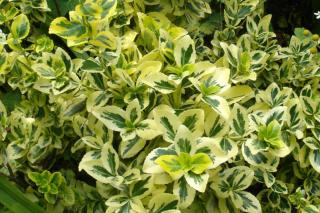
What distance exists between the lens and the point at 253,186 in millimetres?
1454

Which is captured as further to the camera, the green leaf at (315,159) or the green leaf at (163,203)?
the green leaf at (315,159)

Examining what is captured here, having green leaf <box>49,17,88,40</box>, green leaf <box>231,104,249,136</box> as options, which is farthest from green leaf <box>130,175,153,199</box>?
green leaf <box>49,17,88,40</box>

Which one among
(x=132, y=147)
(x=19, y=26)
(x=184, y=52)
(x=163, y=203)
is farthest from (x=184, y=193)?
(x=19, y=26)

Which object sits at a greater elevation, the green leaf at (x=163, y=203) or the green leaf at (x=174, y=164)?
the green leaf at (x=174, y=164)

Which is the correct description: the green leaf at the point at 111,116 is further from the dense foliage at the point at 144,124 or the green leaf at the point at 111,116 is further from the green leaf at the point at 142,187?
the green leaf at the point at 142,187

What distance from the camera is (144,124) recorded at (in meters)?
1.09

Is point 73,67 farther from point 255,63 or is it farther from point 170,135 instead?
point 255,63

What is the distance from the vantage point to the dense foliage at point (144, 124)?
3.53 ft

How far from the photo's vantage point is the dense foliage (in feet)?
3.53

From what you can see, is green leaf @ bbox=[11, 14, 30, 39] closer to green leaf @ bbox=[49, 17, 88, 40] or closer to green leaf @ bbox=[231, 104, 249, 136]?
green leaf @ bbox=[49, 17, 88, 40]

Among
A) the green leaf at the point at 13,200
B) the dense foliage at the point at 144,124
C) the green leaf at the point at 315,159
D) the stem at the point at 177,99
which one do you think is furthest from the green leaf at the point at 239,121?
the green leaf at the point at 13,200

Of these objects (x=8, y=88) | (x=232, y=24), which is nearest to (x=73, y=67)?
(x=8, y=88)

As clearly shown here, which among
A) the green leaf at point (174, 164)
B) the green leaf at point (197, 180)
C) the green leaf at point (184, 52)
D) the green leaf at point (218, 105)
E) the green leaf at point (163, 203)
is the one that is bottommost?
the green leaf at point (163, 203)

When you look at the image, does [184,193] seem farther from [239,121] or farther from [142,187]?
[239,121]
